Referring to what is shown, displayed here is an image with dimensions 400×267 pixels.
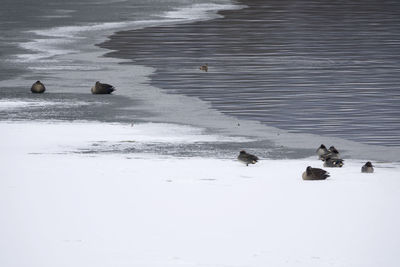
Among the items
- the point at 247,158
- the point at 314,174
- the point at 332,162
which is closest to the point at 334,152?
the point at 332,162

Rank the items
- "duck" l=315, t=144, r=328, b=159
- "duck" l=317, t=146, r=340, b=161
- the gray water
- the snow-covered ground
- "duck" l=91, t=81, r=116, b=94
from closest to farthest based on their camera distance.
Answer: the snow-covered ground → "duck" l=317, t=146, r=340, b=161 → "duck" l=315, t=144, r=328, b=159 → the gray water → "duck" l=91, t=81, r=116, b=94

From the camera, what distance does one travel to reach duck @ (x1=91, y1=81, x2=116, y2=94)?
64.1 ft

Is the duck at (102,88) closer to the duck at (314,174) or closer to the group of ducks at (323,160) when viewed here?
the group of ducks at (323,160)

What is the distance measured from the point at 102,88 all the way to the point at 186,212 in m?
9.19

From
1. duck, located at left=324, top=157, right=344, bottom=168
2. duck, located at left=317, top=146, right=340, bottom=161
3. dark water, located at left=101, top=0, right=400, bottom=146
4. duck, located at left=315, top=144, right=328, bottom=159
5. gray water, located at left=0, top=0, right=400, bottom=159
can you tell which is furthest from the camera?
dark water, located at left=101, top=0, right=400, bottom=146

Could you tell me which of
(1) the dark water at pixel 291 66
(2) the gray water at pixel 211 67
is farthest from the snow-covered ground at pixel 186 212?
(1) the dark water at pixel 291 66

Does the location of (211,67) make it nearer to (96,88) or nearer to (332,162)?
(96,88)

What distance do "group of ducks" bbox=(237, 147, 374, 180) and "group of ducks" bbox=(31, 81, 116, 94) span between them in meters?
6.63

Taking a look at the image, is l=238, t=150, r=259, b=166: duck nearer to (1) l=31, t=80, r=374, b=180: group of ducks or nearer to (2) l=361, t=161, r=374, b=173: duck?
(1) l=31, t=80, r=374, b=180: group of ducks

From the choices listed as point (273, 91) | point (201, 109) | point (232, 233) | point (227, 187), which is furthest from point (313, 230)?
point (273, 91)

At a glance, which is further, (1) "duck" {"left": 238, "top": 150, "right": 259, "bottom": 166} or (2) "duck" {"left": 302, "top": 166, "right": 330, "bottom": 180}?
(1) "duck" {"left": 238, "top": 150, "right": 259, "bottom": 166}

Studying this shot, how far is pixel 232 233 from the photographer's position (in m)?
9.85

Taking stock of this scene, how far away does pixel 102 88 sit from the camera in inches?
770

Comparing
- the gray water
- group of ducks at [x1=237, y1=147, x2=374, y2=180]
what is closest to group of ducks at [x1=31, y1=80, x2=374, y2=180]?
group of ducks at [x1=237, y1=147, x2=374, y2=180]
